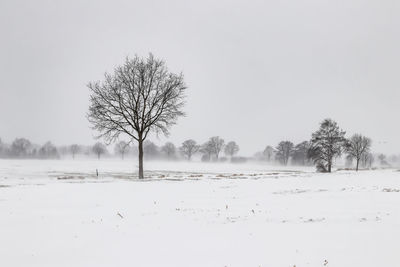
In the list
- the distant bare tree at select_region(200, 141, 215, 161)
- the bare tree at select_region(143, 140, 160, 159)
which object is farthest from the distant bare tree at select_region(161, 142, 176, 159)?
the distant bare tree at select_region(200, 141, 215, 161)

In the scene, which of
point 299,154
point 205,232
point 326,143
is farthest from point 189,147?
point 205,232

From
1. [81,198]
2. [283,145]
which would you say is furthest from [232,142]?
[81,198]

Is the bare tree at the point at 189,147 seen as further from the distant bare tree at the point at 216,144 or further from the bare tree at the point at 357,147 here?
the bare tree at the point at 357,147

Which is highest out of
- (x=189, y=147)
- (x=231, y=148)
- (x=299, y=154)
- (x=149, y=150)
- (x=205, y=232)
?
(x=189, y=147)

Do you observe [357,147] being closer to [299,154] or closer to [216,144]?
[299,154]

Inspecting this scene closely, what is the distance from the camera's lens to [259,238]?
315 inches

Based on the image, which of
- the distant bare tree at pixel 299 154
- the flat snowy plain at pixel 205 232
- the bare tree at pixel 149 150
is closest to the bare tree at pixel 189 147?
the bare tree at pixel 149 150

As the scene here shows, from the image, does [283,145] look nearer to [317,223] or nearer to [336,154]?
[336,154]

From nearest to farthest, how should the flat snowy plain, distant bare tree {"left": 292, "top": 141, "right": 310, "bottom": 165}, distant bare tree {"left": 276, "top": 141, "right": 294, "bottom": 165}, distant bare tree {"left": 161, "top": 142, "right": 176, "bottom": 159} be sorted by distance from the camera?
the flat snowy plain < distant bare tree {"left": 292, "top": 141, "right": 310, "bottom": 165} < distant bare tree {"left": 276, "top": 141, "right": 294, "bottom": 165} < distant bare tree {"left": 161, "top": 142, "right": 176, "bottom": 159}

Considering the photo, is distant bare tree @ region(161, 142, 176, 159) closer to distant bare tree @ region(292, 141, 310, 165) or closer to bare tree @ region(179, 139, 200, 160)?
bare tree @ region(179, 139, 200, 160)

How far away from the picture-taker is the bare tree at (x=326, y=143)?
187 feet

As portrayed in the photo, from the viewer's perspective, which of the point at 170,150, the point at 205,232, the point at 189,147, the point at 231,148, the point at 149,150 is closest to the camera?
the point at 205,232

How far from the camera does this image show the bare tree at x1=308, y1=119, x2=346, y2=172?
187ft

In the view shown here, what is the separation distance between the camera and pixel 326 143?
188 ft
